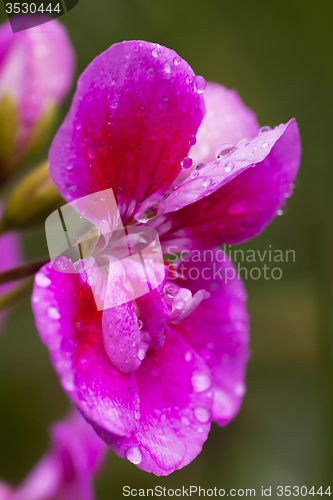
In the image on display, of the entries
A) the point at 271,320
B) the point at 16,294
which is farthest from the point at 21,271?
the point at 271,320

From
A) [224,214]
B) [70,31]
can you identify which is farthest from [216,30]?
[224,214]

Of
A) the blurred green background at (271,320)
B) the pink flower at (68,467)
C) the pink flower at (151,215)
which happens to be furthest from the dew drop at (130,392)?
the blurred green background at (271,320)

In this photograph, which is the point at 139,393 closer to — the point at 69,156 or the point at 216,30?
the point at 69,156

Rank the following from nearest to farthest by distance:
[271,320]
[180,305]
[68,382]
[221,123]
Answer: [68,382] → [180,305] → [221,123] → [271,320]

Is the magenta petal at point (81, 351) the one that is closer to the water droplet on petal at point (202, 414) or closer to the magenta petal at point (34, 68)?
the water droplet on petal at point (202, 414)

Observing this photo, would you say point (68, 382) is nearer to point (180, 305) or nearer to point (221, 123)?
point (180, 305)

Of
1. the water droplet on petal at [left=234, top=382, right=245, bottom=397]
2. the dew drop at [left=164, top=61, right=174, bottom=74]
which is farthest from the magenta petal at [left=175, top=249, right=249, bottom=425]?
the dew drop at [left=164, top=61, right=174, bottom=74]
